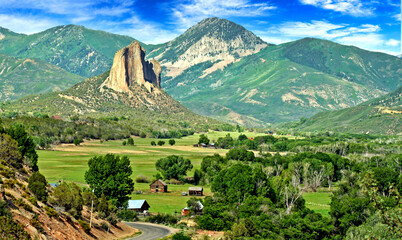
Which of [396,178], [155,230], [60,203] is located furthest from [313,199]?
[60,203]

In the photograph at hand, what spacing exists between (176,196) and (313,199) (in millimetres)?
31105

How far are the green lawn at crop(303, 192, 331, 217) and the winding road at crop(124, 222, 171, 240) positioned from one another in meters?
33.2

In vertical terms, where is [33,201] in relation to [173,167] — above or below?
above

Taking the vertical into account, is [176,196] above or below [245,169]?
below

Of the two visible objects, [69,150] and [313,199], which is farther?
[69,150]

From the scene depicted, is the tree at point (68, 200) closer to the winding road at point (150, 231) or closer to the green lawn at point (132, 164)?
the winding road at point (150, 231)

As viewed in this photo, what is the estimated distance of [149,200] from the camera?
92.8 meters

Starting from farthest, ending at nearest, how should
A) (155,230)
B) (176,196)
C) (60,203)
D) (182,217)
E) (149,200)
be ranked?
(176,196) < (149,200) < (182,217) < (155,230) < (60,203)

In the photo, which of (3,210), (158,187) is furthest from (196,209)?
(3,210)

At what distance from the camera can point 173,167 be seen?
4938 inches

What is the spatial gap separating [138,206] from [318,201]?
137 ft

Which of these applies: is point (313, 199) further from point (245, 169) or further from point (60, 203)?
point (60, 203)

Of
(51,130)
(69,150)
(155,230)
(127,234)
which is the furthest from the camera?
(51,130)

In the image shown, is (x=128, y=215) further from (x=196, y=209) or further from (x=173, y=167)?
(x=173, y=167)
